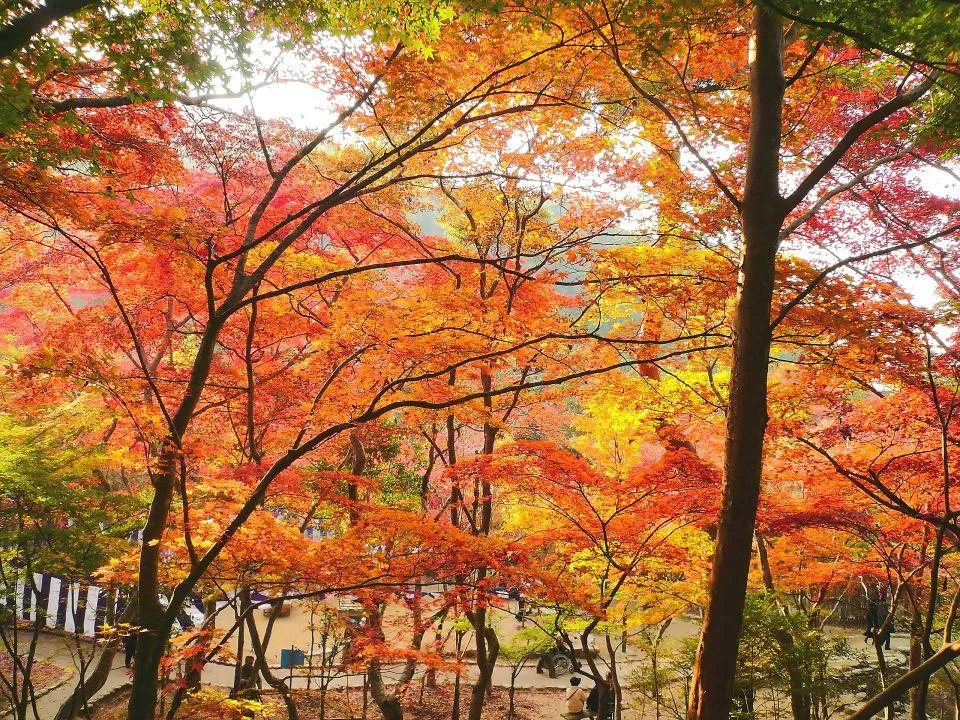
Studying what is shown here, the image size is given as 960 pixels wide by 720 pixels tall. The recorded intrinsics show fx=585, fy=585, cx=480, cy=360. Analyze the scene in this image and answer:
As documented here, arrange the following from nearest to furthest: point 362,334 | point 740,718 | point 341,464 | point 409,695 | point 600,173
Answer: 1. point 362,334
2. point 740,718
3. point 600,173
4. point 341,464
5. point 409,695

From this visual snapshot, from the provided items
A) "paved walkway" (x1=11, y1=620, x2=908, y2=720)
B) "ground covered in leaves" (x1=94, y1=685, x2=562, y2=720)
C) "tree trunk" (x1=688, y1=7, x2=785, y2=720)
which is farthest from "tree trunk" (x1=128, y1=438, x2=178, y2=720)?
"paved walkway" (x1=11, y1=620, x2=908, y2=720)

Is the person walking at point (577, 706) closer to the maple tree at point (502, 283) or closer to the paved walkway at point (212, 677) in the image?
the paved walkway at point (212, 677)

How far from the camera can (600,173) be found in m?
8.80

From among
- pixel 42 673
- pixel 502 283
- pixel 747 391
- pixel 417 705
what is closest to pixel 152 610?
pixel 747 391

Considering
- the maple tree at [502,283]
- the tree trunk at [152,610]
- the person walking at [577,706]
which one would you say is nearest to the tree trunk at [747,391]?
the maple tree at [502,283]

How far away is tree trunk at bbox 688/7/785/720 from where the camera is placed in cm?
378

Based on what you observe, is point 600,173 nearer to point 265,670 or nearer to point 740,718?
point 740,718

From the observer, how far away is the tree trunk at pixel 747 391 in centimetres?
378

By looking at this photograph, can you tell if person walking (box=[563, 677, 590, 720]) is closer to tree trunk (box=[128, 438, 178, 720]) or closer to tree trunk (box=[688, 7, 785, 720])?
tree trunk (box=[688, 7, 785, 720])

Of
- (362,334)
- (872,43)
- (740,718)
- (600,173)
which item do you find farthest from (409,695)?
(872,43)

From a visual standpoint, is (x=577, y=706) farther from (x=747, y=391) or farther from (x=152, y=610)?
(x=747, y=391)

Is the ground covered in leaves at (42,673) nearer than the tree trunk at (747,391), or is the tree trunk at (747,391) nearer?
the tree trunk at (747,391)

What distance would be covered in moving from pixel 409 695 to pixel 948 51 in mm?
13717

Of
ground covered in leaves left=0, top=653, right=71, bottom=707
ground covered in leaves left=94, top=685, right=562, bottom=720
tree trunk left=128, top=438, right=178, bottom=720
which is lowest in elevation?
ground covered in leaves left=94, top=685, right=562, bottom=720
